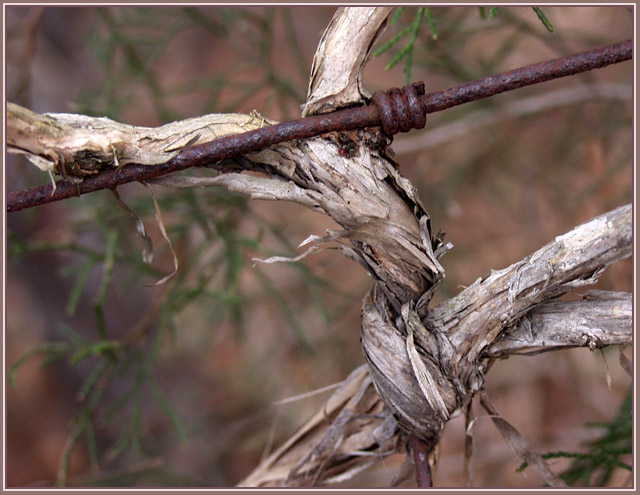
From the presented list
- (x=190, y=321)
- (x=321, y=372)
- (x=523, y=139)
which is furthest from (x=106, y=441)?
(x=523, y=139)

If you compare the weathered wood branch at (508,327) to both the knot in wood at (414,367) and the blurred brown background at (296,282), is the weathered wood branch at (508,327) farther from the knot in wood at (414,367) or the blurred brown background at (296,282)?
the blurred brown background at (296,282)

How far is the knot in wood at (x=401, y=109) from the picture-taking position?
1.95ft

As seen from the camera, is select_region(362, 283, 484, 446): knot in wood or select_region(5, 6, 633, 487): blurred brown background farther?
select_region(5, 6, 633, 487): blurred brown background

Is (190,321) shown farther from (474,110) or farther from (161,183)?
(161,183)

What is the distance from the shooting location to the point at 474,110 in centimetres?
190

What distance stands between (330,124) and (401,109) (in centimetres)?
8

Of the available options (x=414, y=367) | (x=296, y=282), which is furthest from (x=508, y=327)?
(x=296, y=282)

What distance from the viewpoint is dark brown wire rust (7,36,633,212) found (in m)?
0.58

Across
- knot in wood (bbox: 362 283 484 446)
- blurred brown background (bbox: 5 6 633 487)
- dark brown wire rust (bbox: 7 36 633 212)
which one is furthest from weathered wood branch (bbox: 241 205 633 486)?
blurred brown background (bbox: 5 6 633 487)

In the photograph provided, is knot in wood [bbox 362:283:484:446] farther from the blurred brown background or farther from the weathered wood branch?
the blurred brown background

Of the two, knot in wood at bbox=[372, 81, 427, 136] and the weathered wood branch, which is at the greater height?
knot in wood at bbox=[372, 81, 427, 136]

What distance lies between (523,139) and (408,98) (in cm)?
195

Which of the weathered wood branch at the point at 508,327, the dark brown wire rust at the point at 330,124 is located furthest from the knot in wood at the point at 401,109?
the weathered wood branch at the point at 508,327

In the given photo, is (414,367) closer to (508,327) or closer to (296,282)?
(508,327)
